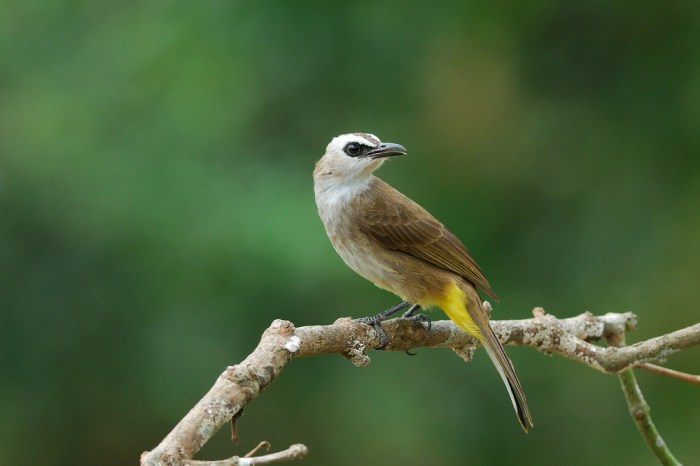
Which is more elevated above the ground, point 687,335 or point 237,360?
point 237,360

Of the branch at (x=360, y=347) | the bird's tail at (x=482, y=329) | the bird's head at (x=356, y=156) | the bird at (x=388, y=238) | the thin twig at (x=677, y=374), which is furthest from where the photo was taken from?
the bird's head at (x=356, y=156)

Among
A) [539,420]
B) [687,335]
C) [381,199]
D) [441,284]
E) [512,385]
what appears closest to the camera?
[687,335]

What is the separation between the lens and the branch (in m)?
2.30

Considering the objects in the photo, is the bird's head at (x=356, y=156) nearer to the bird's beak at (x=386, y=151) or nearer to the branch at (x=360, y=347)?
the bird's beak at (x=386, y=151)

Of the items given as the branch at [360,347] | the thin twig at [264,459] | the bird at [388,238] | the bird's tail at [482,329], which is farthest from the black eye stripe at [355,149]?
the thin twig at [264,459]

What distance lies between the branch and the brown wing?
0.36 m

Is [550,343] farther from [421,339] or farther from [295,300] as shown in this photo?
[295,300]

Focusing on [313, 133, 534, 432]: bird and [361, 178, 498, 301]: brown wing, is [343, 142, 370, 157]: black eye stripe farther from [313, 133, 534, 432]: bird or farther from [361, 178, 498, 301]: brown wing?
[361, 178, 498, 301]: brown wing

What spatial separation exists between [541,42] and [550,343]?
4.44 meters

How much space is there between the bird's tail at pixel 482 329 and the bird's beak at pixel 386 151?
630 millimetres

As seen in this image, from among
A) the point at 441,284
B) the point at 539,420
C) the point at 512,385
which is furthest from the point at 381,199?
the point at 539,420

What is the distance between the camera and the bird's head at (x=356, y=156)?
441 centimetres

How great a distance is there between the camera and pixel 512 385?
12.0ft

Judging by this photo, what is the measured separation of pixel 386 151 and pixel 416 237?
1.30ft
